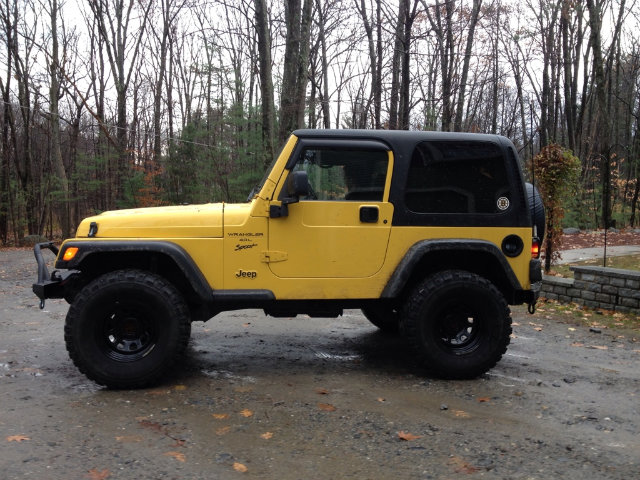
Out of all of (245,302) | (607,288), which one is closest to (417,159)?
(245,302)

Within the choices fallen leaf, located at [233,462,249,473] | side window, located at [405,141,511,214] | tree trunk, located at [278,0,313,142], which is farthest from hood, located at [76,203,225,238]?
tree trunk, located at [278,0,313,142]

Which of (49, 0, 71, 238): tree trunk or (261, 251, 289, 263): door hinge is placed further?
(49, 0, 71, 238): tree trunk

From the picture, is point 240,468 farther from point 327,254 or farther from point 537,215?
point 537,215

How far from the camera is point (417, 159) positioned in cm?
477

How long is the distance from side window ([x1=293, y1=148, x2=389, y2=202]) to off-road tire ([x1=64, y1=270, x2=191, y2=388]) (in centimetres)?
154

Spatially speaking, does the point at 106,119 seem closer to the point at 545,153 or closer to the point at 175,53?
the point at 175,53

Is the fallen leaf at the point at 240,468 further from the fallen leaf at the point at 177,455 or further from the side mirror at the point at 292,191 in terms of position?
the side mirror at the point at 292,191

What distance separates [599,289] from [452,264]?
4039 mm

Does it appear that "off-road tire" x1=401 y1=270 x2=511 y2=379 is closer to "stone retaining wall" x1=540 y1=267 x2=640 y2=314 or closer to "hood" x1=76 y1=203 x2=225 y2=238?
"hood" x1=76 y1=203 x2=225 y2=238

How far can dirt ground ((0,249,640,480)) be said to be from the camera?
313 centimetres

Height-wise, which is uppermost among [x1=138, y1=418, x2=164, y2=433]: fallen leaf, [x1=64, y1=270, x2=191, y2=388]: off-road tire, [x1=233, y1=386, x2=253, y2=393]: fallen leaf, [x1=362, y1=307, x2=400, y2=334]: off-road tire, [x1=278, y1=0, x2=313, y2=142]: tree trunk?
[x1=278, y1=0, x2=313, y2=142]: tree trunk

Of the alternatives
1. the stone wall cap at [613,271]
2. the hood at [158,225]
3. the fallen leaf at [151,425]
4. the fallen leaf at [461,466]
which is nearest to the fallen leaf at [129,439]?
the fallen leaf at [151,425]

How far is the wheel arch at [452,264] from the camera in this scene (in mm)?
4633

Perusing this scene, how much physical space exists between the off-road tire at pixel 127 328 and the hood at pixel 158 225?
1.11 ft
